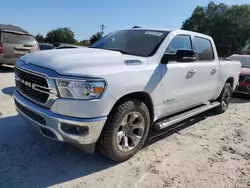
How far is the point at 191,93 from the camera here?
4219 mm

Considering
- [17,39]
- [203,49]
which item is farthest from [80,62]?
[17,39]

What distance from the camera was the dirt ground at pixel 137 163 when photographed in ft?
9.24

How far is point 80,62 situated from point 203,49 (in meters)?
2.92

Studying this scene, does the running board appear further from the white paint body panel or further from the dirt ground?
the dirt ground

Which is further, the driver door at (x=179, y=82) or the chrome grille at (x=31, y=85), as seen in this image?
the driver door at (x=179, y=82)

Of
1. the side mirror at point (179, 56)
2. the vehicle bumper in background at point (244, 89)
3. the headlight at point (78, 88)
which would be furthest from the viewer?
the vehicle bumper in background at point (244, 89)

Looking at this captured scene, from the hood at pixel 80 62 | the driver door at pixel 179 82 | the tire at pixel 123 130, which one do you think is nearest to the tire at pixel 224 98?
the driver door at pixel 179 82

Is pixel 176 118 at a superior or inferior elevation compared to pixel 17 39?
inferior

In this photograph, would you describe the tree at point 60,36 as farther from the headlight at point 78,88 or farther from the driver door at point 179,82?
the headlight at point 78,88

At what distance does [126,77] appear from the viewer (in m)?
2.92

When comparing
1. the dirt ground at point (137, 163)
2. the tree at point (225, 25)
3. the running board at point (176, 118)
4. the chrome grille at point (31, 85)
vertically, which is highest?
the tree at point (225, 25)

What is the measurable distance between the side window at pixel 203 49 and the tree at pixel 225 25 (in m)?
47.1

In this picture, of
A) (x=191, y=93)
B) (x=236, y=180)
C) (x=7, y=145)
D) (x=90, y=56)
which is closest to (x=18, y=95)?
(x=7, y=145)

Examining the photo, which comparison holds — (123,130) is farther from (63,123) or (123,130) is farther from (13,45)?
(13,45)
